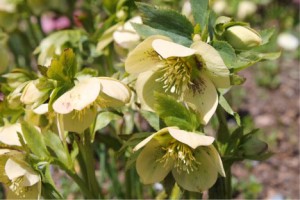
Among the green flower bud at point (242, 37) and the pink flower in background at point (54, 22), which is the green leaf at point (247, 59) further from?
the pink flower in background at point (54, 22)

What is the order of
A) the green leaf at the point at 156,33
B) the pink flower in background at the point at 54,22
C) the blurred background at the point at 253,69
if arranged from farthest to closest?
1. the pink flower in background at the point at 54,22
2. the blurred background at the point at 253,69
3. the green leaf at the point at 156,33

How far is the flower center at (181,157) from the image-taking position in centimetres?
120

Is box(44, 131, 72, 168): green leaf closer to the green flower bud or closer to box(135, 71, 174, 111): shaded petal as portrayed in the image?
box(135, 71, 174, 111): shaded petal

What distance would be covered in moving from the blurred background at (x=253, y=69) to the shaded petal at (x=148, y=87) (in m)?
0.34

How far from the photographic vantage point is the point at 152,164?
1.24m

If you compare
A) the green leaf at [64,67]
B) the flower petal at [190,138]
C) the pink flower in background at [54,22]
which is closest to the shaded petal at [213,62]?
the flower petal at [190,138]

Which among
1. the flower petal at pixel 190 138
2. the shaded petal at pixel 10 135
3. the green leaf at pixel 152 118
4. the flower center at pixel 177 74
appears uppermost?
the flower center at pixel 177 74

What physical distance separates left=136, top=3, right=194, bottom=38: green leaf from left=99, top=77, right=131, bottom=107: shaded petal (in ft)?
0.43

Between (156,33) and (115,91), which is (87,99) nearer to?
(115,91)

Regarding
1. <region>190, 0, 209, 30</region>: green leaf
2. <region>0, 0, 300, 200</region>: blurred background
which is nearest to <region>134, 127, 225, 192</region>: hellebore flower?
<region>190, 0, 209, 30</region>: green leaf

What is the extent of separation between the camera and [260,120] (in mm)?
2789

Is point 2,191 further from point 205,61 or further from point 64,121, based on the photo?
point 205,61

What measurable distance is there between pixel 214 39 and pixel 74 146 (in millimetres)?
376

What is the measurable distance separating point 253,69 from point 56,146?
2.02m
